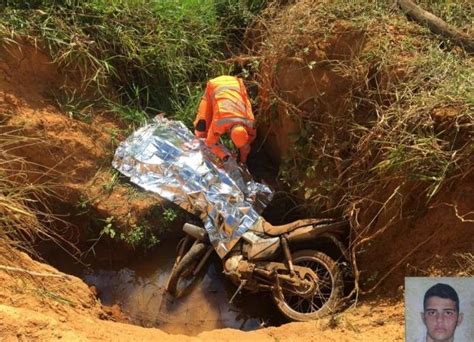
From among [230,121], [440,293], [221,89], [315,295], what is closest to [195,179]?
[230,121]

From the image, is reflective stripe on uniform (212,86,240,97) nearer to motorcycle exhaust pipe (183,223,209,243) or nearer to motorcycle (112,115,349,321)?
motorcycle (112,115,349,321)

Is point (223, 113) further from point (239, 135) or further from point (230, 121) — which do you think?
point (239, 135)

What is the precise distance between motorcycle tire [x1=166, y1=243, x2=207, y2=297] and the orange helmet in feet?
3.04

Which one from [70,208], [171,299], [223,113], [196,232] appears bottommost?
[171,299]

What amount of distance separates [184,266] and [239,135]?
46.9 inches

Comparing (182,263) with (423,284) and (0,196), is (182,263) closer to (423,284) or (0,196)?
(0,196)

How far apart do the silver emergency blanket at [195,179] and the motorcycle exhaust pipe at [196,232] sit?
0.05m

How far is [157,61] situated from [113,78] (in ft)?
1.49

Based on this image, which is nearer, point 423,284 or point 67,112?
point 423,284

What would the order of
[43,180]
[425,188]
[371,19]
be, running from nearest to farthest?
[425,188] → [371,19] → [43,180]

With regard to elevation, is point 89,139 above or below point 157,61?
below

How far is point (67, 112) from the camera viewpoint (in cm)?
500

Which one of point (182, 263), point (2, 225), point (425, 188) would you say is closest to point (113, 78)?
point (182, 263)

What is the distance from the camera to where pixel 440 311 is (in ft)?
6.90
